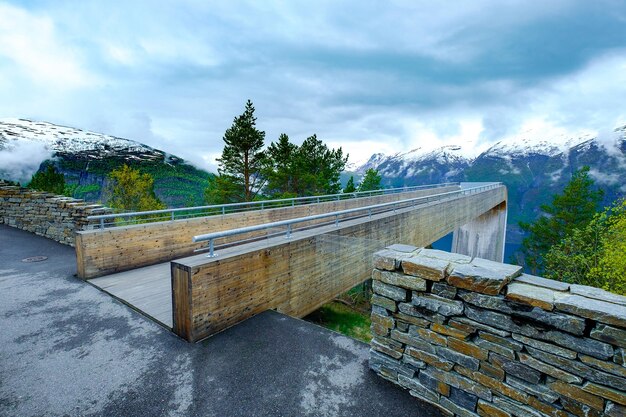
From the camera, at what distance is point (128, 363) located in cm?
390

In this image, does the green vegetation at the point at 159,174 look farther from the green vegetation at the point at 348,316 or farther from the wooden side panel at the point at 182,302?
the wooden side panel at the point at 182,302

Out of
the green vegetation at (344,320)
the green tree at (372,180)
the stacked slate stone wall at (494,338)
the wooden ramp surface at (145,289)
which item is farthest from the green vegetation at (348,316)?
the green tree at (372,180)

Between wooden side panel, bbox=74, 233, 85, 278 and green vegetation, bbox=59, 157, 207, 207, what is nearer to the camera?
wooden side panel, bbox=74, 233, 85, 278

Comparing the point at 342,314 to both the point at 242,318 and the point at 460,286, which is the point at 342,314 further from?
the point at 460,286

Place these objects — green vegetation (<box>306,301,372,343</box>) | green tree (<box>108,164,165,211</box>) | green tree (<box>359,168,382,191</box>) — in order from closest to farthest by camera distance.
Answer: green vegetation (<box>306,301,372,343</box>) → green tree (<box>108,164,165,211</box>) → green tree (<box>359,168,382,191</box>)

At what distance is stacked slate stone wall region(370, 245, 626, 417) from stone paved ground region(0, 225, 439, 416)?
1.65ft

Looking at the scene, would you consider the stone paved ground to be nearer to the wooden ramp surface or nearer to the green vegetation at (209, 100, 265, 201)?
the wooden ramp surface

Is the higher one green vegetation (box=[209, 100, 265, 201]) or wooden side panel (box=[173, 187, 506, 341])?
green vegetation (box=[209, 100, 265, 201])

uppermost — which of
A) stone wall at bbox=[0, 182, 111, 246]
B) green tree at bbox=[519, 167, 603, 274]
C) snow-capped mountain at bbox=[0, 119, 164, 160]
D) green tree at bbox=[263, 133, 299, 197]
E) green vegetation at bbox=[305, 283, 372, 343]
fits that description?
snow-capped mountain at bbox=[0, 119, 164, 160]

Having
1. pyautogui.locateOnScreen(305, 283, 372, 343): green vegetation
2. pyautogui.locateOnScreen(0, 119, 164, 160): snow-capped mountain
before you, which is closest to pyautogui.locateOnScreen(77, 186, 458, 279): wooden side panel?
pyautogui.locateOnScreen(305, 283, 372, 343): green vegetation

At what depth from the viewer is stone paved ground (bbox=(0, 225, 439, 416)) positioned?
321cm

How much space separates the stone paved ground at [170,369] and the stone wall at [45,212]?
482 centimetres

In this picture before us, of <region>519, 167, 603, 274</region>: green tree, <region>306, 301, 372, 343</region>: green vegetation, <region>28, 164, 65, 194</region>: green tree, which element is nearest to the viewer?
<region>306, 301, 372, 343</region>: green vegetation

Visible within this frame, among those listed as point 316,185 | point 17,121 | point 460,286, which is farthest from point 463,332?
point 17,121
